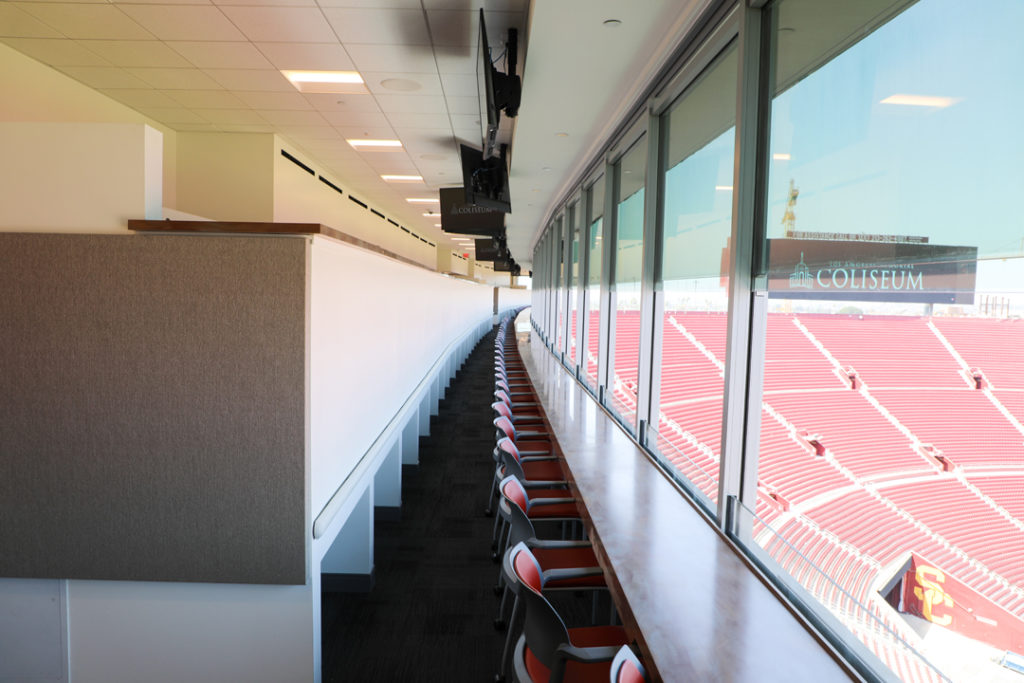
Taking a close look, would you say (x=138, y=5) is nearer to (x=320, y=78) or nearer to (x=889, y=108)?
(x=320, y=78)

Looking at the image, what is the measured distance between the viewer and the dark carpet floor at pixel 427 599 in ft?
Result: 8.18

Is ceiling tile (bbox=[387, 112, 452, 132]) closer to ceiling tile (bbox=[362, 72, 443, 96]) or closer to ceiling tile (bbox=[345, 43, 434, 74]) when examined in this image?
ceiling tile (bbox=[362, 72, 443, 96])

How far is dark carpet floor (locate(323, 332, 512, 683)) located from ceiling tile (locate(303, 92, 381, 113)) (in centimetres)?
336

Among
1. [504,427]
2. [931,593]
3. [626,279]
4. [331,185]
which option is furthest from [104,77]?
[931,593]

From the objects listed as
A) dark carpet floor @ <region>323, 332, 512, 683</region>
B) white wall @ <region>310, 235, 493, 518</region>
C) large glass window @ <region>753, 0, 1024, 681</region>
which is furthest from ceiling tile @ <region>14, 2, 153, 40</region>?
large glass window @ <region>753, 0, 1024, 681</region>

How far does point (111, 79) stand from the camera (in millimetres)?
5078

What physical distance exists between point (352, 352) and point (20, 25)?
3763 millimetres

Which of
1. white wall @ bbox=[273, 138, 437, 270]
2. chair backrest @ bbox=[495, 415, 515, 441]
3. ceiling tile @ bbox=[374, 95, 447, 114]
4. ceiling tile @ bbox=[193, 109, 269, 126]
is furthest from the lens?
white wall @ bbox=[273, 138, 437, 270]

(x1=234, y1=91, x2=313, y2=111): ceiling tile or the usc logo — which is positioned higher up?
(x1=234, y1=91, x2=313, y2=111): ceiling tile

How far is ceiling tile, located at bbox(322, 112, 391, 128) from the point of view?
5812 mm

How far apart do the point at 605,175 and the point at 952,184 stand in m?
3.73

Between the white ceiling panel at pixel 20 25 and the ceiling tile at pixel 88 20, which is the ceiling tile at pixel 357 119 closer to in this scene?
the ceiling tile at pixel 88 20

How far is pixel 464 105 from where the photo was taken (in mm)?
5473

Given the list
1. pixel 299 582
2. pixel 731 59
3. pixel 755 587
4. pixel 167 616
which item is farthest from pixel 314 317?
pixel 731 59
